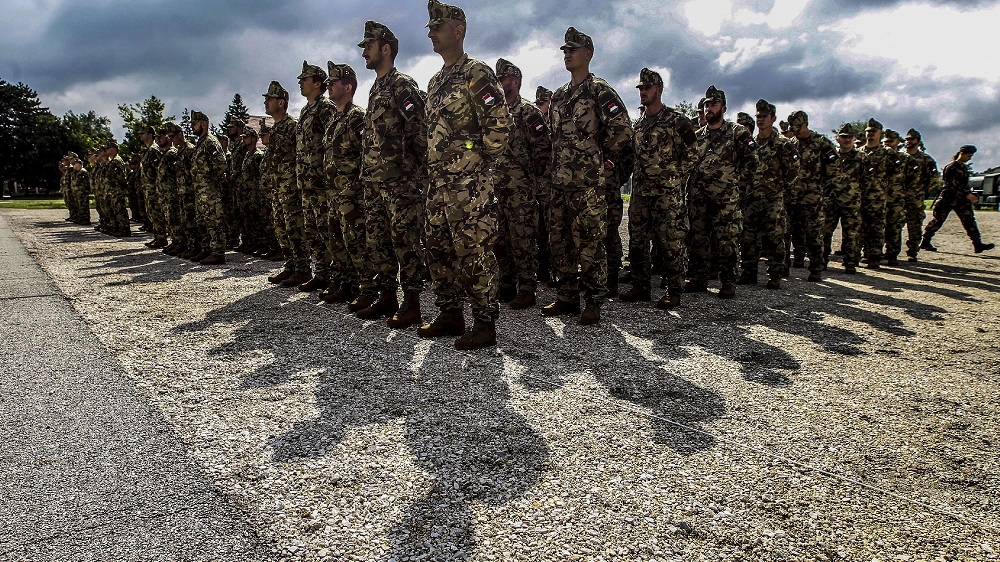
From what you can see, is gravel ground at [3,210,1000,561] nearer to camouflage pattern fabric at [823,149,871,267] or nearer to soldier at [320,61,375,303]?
soldier at [320,61,375,303]

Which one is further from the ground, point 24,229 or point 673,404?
point 24,229

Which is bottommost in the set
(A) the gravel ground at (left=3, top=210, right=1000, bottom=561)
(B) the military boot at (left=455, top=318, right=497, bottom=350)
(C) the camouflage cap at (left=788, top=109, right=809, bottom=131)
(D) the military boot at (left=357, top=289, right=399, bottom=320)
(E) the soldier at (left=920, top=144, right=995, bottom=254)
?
(A) the gravel ground at (left=3, top=210, right=1000, bottom=561)

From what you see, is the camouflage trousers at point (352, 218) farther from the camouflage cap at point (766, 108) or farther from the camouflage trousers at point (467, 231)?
the camouflage cap at point (766, 108)

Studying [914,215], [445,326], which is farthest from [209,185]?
[914,215]

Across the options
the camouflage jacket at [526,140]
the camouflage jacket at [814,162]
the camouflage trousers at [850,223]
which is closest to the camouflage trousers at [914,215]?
the camouflage trousers at [850,223]

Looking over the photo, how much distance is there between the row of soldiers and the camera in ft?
15.4

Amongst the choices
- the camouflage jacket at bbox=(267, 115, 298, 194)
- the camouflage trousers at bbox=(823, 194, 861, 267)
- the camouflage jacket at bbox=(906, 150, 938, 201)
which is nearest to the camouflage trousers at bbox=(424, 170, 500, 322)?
the camouflage jacket at bbox=(267, 115, 298, 194)

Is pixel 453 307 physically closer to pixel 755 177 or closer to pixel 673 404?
pixel 673 404

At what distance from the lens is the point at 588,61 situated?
5.64 m

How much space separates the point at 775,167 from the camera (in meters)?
7.90

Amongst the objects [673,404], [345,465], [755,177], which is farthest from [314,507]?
[755,177]

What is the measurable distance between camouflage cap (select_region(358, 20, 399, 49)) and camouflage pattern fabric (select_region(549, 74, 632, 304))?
173cm

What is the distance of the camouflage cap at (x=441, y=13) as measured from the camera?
4641 millimetres

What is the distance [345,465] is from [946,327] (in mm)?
5953
